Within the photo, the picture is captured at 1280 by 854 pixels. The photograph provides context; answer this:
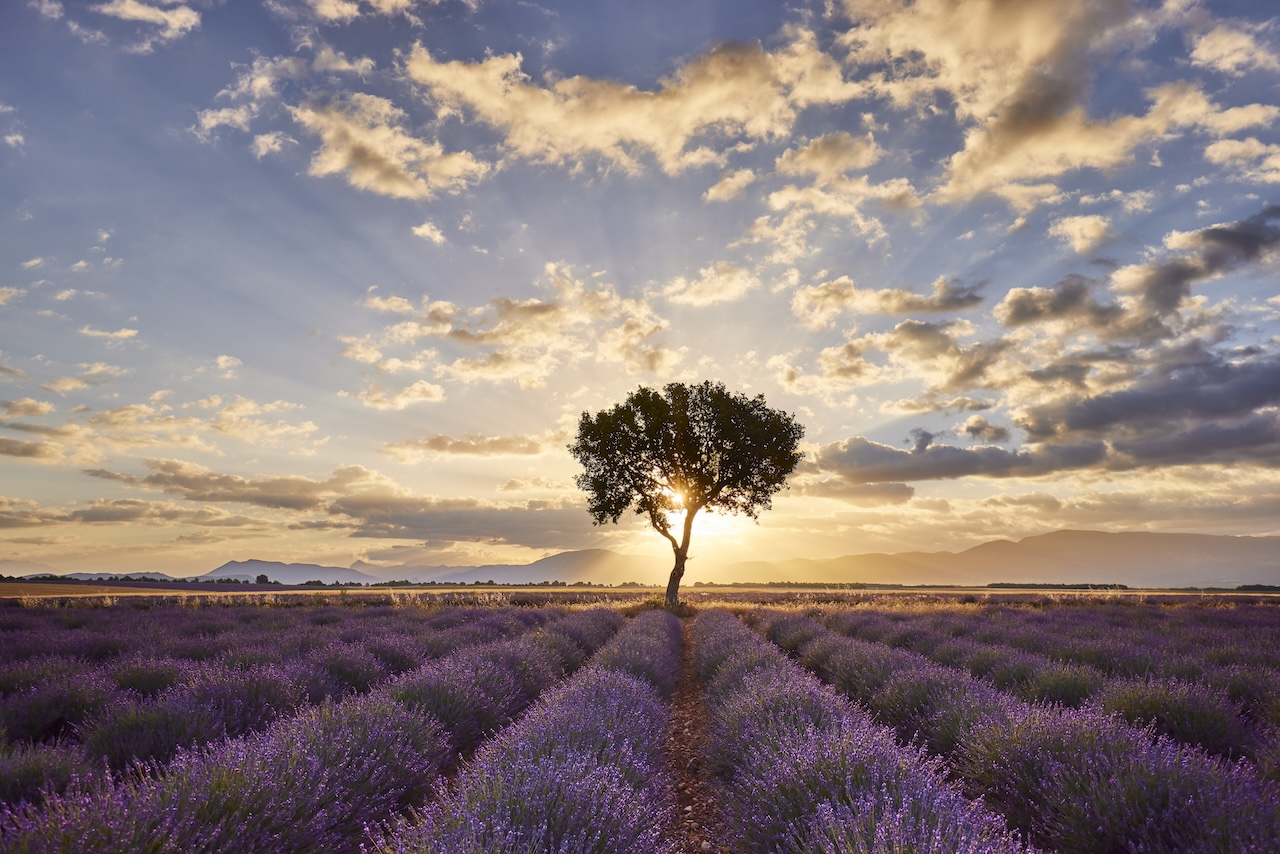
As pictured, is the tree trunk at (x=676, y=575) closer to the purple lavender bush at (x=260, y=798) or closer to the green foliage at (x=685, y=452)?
the green foliage at (x=685, y=452)

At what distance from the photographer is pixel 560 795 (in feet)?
10.3

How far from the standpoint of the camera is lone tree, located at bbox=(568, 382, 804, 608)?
26.2 metres

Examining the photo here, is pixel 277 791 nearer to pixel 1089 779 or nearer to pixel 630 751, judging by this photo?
pixel 630 751

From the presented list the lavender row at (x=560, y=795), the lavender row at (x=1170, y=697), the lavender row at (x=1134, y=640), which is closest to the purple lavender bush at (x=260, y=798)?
the lavender row at (x=560, y=795)

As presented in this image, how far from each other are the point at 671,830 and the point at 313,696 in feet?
15.9

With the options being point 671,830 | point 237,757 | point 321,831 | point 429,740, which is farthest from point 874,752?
point 237,757

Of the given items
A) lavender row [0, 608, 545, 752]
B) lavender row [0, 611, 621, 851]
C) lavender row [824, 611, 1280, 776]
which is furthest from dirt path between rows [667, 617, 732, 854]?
lavender row [0, 608, 545, 752]

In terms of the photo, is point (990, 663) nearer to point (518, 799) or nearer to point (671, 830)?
point (671, 830)

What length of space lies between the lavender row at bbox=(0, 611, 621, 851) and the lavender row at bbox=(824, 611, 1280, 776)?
18.5 ft

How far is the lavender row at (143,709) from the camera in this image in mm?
4375

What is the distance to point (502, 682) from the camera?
757cm

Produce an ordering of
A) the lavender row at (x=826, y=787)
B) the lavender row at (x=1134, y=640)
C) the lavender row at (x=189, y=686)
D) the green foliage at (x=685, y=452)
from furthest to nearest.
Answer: the green foliage at (x=685, y=452), the lavender row at (x=1134, y=640), the lavender row at (x=189, y=686), the lavender row at (x=826, y=787)

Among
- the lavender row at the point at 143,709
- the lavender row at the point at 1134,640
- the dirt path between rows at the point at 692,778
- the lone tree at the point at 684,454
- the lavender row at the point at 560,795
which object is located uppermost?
the lone tree at the point at 684,454

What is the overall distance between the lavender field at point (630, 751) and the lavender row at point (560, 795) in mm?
21
